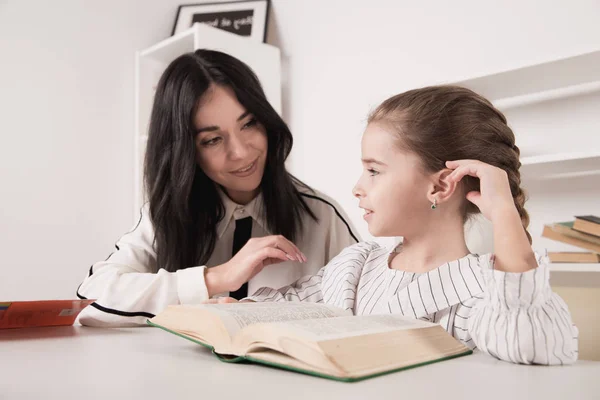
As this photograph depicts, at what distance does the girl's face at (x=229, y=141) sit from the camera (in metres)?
1.49

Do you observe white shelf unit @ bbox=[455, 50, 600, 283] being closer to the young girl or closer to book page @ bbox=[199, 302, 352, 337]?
the young girl

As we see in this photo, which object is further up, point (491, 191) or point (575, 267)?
point (491, 191)

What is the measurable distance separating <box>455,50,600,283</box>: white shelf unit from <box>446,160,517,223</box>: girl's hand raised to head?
3.15 feet

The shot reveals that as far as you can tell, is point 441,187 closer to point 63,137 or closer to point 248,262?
point 248,262

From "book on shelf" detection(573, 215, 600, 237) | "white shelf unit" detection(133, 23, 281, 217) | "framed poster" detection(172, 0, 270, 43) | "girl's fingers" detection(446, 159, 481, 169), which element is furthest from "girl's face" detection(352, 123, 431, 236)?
"framed poster" detection(172, 0, 270, 43)

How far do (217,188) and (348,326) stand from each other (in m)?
1.03

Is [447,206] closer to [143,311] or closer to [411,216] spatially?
[411,216]

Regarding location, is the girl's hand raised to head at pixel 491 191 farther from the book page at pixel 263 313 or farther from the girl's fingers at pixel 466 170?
the book page at pixel 263 313

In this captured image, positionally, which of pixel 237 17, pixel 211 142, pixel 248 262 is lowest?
pixel 248 262

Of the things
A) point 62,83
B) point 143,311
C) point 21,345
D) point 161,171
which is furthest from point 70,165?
point 21,345

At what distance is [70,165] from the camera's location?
2.71 metres

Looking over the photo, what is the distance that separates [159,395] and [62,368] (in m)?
0.21

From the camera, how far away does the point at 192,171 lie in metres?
1.50

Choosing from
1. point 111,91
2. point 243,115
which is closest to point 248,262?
point 243,115
